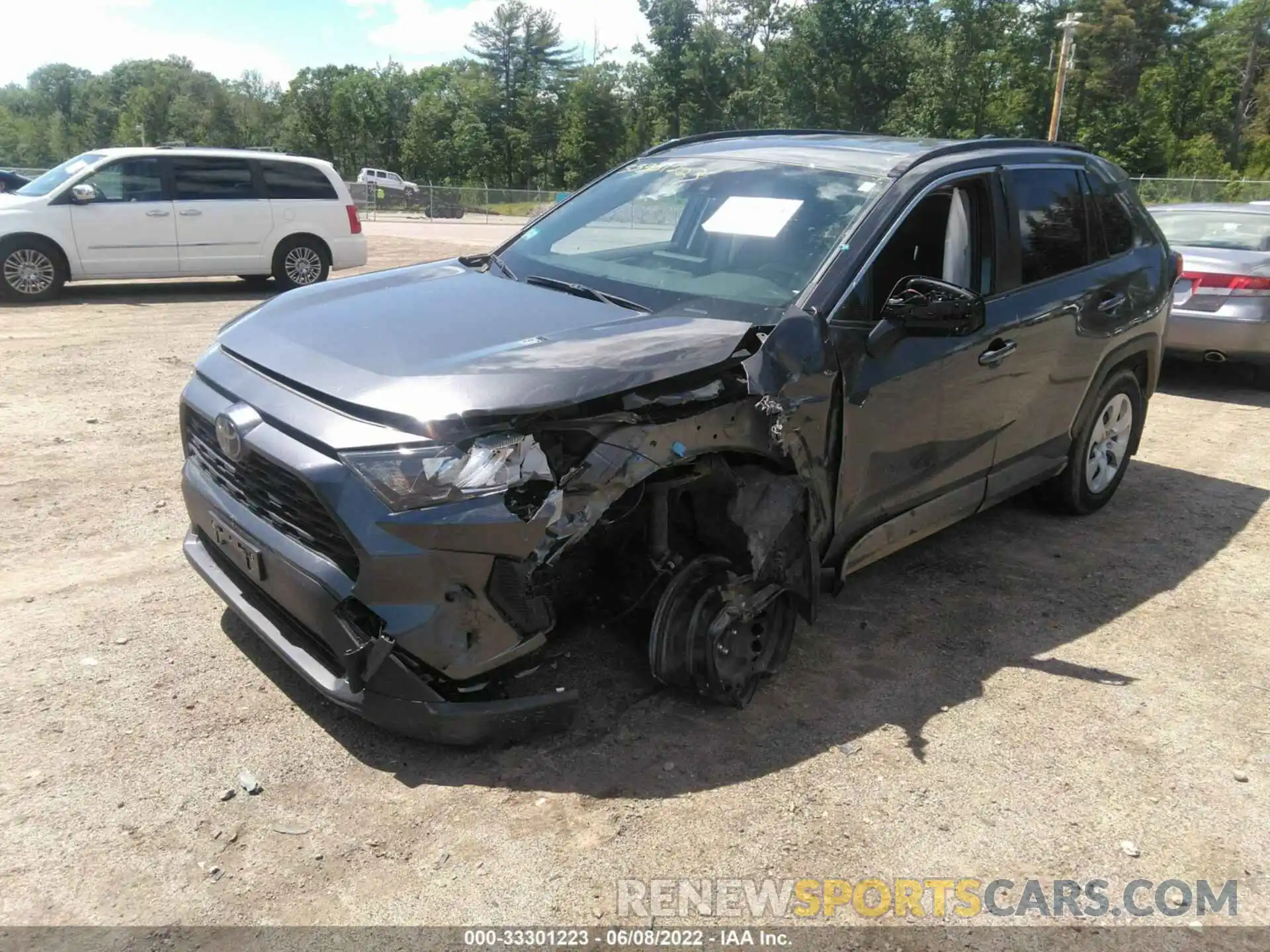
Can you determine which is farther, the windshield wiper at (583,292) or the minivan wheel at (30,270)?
the minivan wheel at (30,270)

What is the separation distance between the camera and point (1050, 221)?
185 inches

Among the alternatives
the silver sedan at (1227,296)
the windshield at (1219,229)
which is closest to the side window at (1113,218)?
the silver sedan at (1227,296)

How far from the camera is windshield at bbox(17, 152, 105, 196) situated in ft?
38.6

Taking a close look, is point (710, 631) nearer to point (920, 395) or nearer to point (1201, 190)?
point (920, 395)

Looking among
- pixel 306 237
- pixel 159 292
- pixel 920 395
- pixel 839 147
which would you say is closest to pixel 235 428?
pixel 920 395

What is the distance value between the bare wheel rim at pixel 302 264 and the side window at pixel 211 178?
90 cm

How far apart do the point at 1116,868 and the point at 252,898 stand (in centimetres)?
240

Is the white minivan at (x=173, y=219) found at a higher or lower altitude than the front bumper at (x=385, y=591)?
higher

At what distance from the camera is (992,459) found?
449 cm

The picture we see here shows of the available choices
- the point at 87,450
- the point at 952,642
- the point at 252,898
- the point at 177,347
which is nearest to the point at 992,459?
the point at 952,642

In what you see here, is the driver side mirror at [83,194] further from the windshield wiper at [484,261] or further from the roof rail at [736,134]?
the roof rail at [736,134]

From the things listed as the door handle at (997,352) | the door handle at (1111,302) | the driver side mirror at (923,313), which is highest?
the driver side mirror at (923,313)

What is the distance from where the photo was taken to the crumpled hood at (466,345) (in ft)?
9.20

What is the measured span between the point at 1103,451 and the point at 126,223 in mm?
11459
